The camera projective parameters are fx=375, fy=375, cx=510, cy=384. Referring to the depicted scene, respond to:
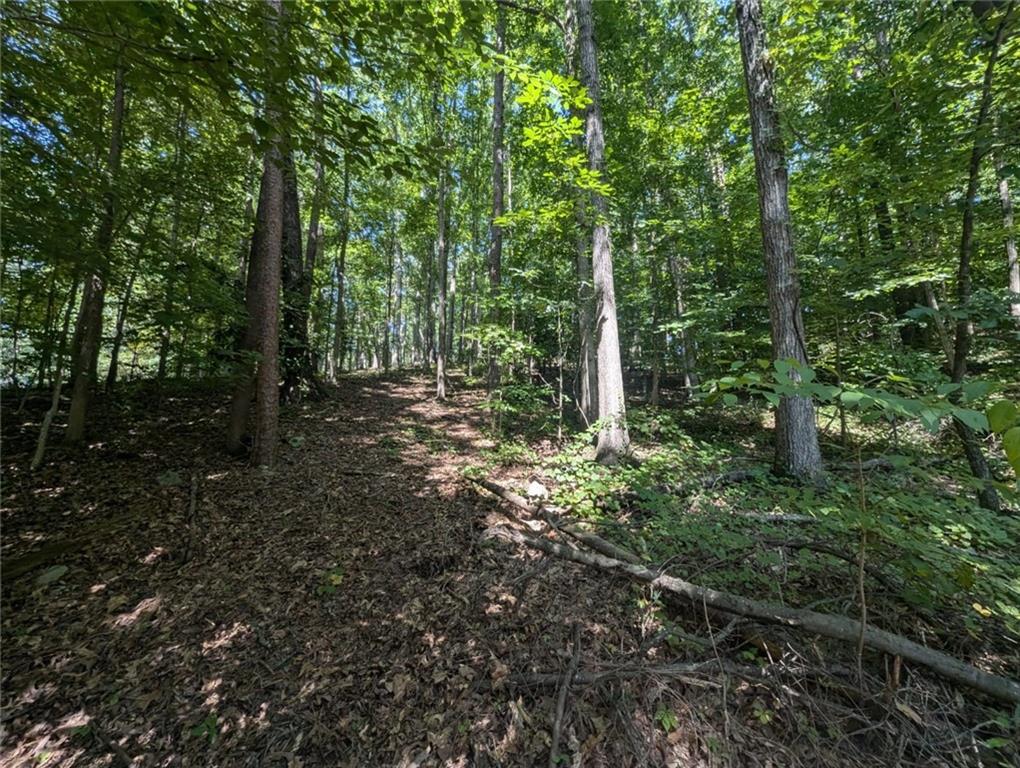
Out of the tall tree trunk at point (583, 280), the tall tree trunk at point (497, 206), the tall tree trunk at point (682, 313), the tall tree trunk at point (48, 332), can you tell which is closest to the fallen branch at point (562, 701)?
the tall tree trunk at point (583, 280)

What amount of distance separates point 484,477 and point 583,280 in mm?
3974

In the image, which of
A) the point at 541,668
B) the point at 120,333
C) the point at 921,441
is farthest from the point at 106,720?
the point at 921,441

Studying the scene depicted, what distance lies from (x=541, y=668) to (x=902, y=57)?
6417 millimetres

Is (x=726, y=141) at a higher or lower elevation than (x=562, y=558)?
higher

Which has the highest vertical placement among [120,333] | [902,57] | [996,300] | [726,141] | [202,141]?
[726,141]

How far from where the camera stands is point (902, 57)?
145 inches

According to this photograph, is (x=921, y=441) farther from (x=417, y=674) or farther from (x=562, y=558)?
(x=417, y=674)

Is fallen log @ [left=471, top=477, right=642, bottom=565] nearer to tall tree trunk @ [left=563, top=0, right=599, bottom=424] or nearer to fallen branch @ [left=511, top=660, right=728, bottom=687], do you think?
fallen branch @ [left=511, top=660, right=728, bottom=687]

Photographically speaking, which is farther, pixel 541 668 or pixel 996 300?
pixel 996 300

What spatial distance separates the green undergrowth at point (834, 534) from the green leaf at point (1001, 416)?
1.71 ft

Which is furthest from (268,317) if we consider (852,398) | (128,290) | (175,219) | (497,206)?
(497,206)

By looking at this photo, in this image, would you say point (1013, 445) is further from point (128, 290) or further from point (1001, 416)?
point (128, 290)

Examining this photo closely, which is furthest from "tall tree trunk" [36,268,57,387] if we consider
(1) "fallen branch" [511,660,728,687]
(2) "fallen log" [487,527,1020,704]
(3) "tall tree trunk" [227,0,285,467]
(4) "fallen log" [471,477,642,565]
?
(2) "fallen log" [487,527,1020,704]

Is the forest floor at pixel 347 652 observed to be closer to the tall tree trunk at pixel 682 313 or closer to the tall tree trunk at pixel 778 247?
the tall tree trunk at pixel 778 247
